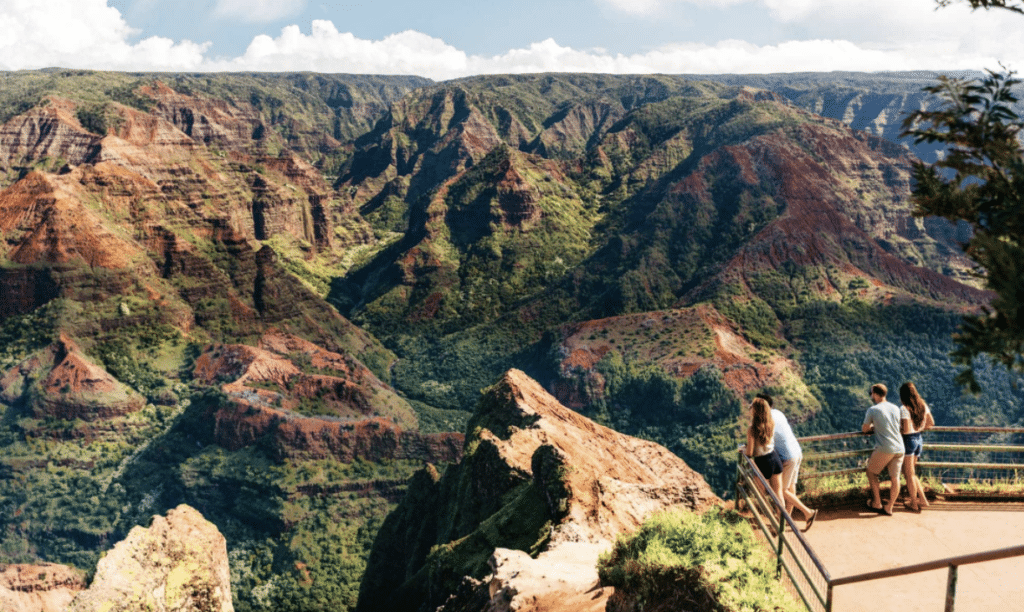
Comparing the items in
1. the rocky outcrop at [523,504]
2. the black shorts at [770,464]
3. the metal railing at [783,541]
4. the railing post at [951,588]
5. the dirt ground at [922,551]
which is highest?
the railing post at [951,588]

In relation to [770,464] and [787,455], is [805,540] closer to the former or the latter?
[770,464]

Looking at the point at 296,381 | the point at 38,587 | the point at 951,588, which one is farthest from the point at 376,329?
the point at 951,588

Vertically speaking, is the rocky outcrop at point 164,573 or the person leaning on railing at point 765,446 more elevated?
the person leaning on railing at point 765,446

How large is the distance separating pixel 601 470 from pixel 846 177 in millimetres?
152380

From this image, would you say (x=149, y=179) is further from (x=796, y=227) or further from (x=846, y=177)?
(x=846, y=177)

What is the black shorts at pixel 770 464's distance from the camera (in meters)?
15.2

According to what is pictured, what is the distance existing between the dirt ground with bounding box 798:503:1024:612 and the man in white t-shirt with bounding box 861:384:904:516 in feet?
3.00

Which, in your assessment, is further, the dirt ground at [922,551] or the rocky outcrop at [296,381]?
the rocky outcrop at [296,381]

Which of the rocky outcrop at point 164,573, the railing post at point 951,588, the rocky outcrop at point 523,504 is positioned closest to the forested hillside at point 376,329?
the rocky outcrop at point 523,504

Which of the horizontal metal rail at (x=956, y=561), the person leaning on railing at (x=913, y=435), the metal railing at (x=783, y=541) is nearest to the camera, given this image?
the horizontal metal rail at (x=956, y=561)

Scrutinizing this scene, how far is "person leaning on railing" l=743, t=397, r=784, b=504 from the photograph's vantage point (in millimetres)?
15180

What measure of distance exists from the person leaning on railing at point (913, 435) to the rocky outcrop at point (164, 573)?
75.6 feet

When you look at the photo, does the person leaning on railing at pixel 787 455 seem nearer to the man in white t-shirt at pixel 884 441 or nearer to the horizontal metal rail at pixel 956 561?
the man in white t-shirt at pixel 884 441

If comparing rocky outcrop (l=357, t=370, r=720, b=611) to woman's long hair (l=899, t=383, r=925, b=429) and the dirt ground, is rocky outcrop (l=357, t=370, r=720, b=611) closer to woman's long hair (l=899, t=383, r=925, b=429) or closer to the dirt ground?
the dirt ground
